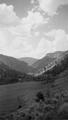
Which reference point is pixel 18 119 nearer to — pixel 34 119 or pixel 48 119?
pixel 34 119

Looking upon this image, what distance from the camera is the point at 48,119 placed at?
120ft

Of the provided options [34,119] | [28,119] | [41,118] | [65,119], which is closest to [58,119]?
[65,119]

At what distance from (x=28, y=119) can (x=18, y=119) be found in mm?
5216

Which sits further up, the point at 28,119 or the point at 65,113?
the point at 65,113

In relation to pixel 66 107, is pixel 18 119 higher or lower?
lower

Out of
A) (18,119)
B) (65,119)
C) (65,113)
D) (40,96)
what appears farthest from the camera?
(40,96)

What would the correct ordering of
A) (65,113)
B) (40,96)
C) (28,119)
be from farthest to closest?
(40,96), (28,119), (65,113)

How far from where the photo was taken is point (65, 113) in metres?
35.7

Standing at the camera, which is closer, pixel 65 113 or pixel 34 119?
pixel 65 113

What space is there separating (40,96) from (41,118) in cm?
5742

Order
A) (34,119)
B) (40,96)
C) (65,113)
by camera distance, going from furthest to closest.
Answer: (40,96), (34,119), (65,113)

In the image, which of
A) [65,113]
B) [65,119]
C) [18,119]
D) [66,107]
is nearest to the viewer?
[65,119]

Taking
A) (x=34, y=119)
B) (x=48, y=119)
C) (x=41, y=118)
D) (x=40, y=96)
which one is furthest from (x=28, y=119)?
(x=40, y=96)

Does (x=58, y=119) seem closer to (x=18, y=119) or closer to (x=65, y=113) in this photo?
(x=65, y=113)
